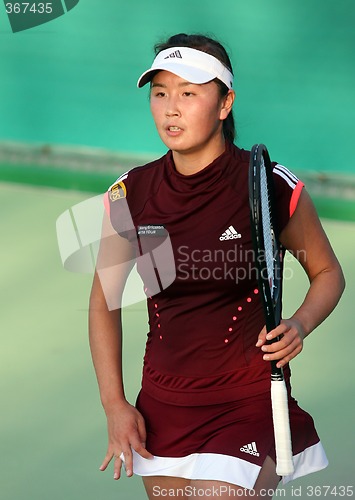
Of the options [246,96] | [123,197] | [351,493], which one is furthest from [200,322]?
[246,96]

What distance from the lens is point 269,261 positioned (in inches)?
120

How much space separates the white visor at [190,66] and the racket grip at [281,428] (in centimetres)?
85

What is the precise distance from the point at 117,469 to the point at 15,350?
7.87 feet

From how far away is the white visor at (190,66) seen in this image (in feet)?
10.6

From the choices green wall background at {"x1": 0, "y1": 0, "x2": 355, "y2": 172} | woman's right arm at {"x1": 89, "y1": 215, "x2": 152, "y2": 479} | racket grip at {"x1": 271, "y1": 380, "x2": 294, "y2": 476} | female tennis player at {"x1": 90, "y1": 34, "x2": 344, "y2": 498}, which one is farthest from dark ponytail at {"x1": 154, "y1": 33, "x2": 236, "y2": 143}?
green wall background at {"x1": 0, "y1": 0, "x2": 355, "y2": 172}

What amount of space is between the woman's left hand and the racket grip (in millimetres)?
67

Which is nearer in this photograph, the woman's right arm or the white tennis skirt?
the white tennis skirt

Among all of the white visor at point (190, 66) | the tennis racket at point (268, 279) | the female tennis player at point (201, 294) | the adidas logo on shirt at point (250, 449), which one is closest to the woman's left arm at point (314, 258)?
the female tennis player at point (201, 294)

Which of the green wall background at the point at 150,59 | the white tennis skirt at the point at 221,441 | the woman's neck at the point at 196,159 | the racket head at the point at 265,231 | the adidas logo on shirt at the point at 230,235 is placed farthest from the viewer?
the green wall background at the point at 150,59

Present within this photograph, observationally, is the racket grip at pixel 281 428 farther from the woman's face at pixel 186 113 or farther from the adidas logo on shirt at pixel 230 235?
the woman's face at pixel 186 113

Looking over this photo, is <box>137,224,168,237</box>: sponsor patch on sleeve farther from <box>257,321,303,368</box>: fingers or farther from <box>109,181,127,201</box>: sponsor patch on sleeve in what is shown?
<box>257,321,303,368</box>: fingers

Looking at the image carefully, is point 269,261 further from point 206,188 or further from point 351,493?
point 351,493

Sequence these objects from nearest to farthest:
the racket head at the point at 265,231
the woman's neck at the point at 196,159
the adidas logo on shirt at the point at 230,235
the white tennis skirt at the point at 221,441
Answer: the racket head at the point at 265,231 → the white tennis skirt at the point at 221,441 → the adidas logo on shirt at the point at 230,235 → the woman's neck at the point at 196,159

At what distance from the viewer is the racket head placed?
2898 millimetres
